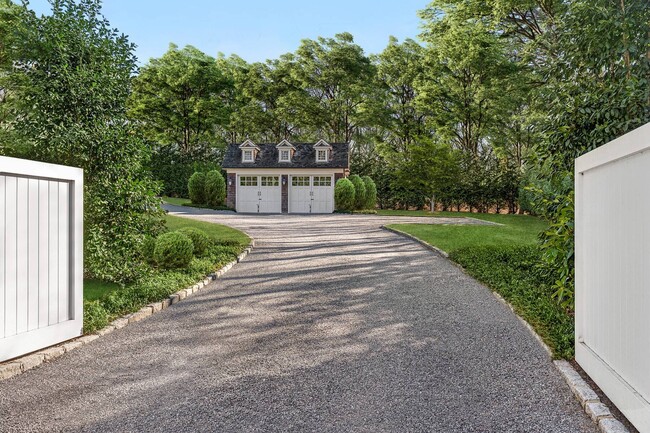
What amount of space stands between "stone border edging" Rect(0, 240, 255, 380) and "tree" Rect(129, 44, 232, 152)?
30.7 m

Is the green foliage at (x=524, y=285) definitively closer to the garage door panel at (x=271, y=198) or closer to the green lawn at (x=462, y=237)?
the green lawn at (x=462, y=237)

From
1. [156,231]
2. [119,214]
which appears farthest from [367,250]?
[119,214]

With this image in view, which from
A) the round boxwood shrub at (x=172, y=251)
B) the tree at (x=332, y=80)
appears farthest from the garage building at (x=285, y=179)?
the round boxwood shrub at (x=172, y=251)

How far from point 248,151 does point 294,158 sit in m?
2.77

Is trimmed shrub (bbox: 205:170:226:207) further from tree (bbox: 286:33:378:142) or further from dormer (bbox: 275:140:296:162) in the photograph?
tree (bbox: 286:33:378:142)

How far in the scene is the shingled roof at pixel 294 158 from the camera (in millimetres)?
26516

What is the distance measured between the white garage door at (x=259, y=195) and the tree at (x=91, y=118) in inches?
774

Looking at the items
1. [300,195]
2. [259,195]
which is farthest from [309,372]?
[259,195]

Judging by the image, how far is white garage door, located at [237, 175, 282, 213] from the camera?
26266 mm

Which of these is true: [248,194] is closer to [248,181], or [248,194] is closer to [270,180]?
[248,181]

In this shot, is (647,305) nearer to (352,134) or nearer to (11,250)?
(11,250)

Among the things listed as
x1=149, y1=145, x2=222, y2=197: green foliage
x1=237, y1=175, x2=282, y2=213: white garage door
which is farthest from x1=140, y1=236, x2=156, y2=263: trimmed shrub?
x1=149, y1=145, x2=222, y2=197: green foliage

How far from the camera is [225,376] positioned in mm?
3555

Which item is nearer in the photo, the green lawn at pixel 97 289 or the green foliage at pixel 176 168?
the green lawn at pixel 97 289
